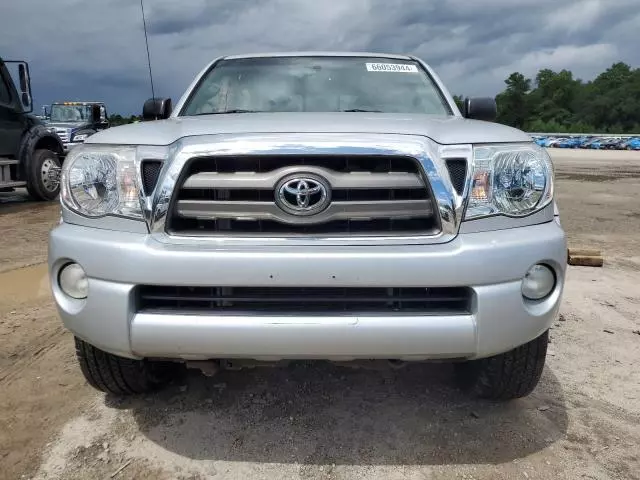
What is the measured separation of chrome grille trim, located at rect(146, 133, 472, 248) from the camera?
2.07 metres

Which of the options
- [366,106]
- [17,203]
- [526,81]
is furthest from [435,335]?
[526,81]

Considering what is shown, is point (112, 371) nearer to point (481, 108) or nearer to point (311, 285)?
point (311, 285)

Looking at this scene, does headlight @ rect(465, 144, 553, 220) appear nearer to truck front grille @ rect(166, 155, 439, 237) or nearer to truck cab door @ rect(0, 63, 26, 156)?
truck front grille @ rect(166, 155, 439, 237)

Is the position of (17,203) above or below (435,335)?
below

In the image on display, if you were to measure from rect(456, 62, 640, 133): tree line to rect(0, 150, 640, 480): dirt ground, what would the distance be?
71.9 metres

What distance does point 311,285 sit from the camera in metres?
2.00

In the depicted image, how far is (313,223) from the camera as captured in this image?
2.09 m

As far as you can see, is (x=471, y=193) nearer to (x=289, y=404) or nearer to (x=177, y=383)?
(x=289, y=404)

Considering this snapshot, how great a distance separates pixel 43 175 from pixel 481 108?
8906mm

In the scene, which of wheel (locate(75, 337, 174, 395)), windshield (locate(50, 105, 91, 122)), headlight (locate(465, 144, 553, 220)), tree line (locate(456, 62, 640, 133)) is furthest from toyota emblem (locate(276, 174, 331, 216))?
tree line (locate(456, 62, 640, 133))

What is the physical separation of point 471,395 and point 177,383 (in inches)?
59.4

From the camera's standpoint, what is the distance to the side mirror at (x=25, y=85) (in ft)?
29.0

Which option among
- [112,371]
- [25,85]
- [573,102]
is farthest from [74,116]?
[573,102]

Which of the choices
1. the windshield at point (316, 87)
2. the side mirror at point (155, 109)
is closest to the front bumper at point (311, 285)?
the windshield at point (316, 87)
